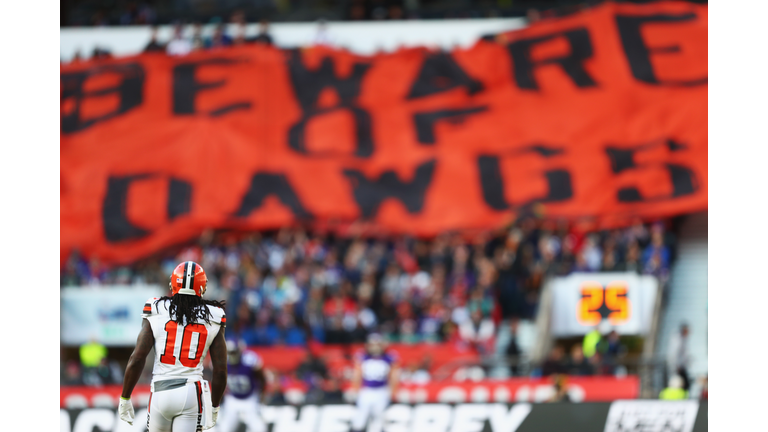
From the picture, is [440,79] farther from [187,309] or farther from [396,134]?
[187,309]

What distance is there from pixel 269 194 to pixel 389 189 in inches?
91.2

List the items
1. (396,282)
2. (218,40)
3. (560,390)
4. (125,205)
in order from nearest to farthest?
Answer: (560,390)
(396,282)
(125,205)
(218,40)

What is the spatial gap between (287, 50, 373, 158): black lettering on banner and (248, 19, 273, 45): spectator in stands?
3.04 ft

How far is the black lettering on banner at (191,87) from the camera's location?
18000 millimetres

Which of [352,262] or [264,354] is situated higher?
[352,262]

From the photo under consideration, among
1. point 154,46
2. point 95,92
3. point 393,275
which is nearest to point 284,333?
point 393,275

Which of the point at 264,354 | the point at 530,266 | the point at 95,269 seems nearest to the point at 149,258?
the point at 95,269

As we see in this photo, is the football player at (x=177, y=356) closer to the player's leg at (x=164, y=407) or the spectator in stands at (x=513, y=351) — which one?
the player's leg at (x=164, y=407)

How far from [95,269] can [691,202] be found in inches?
425

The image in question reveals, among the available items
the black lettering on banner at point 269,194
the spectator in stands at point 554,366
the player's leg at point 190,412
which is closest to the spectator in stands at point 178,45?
the black lettering on banner at point 269,194

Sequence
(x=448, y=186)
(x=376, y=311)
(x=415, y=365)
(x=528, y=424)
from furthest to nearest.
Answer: (x=448, y=186), (x=376, y=311), (x=415, y=365), (x=528, y=424)

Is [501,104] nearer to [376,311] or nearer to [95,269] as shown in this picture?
[376,311]

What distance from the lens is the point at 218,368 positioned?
18.7ft

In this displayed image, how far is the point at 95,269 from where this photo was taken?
16.2 m
